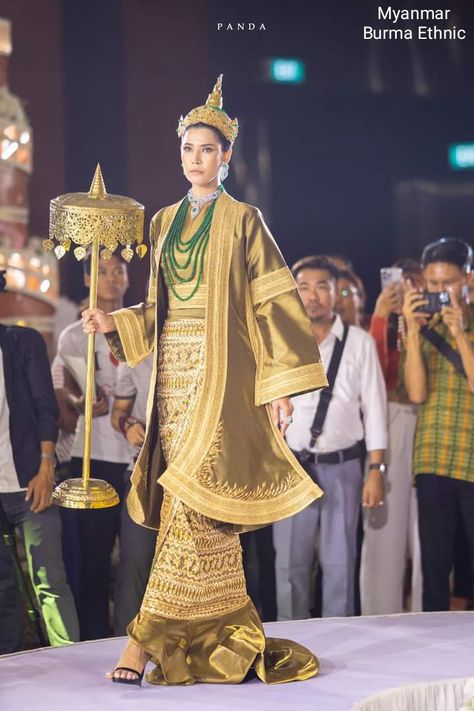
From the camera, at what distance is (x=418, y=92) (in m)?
5.48

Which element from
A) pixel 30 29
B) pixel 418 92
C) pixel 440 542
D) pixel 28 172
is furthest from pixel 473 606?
pixel 30 29

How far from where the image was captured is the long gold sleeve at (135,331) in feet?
12.4

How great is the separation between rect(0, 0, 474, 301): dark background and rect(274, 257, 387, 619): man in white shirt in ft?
1.82

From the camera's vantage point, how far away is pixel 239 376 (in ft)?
12.2

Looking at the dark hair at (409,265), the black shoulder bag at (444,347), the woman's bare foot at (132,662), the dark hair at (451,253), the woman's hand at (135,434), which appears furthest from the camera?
the dark hair at (409,265)

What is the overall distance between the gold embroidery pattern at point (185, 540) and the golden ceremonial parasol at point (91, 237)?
22cm

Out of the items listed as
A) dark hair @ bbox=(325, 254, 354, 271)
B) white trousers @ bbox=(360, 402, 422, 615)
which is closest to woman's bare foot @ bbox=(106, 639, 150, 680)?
white trousers @ bbox=(360, 402, 422, 615)

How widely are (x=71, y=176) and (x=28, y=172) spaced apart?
20 cm

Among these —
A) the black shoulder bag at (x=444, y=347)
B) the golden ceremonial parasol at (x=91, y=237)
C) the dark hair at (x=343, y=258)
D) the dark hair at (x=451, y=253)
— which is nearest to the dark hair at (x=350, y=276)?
the dark hair at (x=343, y=258)

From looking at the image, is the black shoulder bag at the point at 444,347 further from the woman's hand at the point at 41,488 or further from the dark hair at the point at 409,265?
the woman's hand at the point at 41,488

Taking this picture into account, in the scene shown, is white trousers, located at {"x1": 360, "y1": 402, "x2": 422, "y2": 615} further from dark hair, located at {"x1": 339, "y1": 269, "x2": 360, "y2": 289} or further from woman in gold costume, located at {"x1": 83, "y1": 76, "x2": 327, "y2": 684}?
woman in gold costume, located at {"x1": 83, "y1": 76, "x2": 327, "y2": 684}

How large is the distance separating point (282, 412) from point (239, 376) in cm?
18

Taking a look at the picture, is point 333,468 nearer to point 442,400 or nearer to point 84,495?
point 442,400

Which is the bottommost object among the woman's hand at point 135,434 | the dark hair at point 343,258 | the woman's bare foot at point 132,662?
the woman's bare foot at point 132,662
